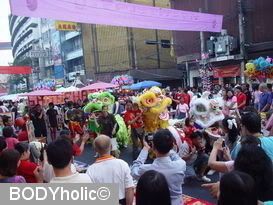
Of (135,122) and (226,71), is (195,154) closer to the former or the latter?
(135,122)

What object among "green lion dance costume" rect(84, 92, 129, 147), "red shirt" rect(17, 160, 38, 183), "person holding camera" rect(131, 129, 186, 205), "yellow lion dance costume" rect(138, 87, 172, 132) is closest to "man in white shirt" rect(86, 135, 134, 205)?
"person holding camera" rect(131, 129, 186, 205)

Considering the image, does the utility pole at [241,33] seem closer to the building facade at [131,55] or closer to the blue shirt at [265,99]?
the blue shirt at [265,99]

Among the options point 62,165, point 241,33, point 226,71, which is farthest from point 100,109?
point 226,71

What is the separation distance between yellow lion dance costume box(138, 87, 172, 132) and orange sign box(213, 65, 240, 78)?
15980 mm

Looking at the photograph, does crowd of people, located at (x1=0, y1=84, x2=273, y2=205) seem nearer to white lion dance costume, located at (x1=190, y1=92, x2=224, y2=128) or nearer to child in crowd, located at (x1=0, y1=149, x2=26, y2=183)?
child in crowd, located at (x1=0, y1=149, x2=26, y2=183)

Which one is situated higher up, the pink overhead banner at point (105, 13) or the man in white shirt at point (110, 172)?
the pink overhead banner at point (105, 13)

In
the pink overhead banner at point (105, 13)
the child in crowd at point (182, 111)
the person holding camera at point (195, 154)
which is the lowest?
the person holding camera at point (195, 154)

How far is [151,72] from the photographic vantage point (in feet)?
118

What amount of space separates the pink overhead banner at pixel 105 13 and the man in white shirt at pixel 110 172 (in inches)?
178

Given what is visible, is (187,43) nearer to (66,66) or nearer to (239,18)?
(239,18)

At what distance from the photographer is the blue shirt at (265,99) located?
1080 centimetres

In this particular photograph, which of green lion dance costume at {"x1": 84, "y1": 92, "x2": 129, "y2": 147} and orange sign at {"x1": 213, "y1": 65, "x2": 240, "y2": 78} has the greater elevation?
orange sign at {"x1": 213, "y1": 65, "x2": 240, "y2": 78}

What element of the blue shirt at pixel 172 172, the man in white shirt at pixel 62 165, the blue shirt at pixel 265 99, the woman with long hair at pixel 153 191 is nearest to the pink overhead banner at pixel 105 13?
the blue shirt at pixel 265 99

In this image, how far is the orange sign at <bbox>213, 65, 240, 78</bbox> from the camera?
2364cm
